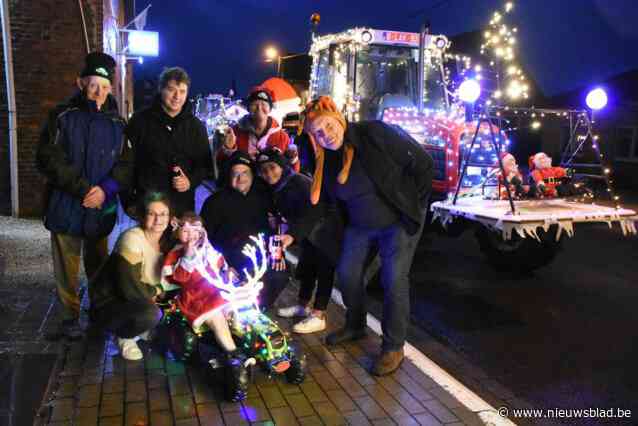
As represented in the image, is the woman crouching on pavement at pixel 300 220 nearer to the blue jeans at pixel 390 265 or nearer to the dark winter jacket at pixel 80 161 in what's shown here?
the blue jeans at pixel 390 265

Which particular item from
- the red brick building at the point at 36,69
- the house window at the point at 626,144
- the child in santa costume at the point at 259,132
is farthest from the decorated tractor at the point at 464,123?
the house window at the point at 626,144

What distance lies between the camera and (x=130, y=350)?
4.13 metres

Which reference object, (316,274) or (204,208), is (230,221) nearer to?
(204,208)

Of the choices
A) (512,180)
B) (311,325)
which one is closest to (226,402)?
(311,325)

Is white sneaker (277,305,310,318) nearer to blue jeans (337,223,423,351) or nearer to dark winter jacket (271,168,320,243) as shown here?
dark winter jacket (271,168,320,243)

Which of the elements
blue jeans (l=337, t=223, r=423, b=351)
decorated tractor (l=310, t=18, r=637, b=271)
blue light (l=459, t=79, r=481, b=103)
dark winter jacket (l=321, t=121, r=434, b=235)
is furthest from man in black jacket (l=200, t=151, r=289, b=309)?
blue light (l=459, t=79, r=481, b=103)

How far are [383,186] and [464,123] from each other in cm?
407

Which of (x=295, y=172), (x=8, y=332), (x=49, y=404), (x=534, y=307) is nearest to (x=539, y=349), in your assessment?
(x=534, y=307)

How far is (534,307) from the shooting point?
6.07 metres

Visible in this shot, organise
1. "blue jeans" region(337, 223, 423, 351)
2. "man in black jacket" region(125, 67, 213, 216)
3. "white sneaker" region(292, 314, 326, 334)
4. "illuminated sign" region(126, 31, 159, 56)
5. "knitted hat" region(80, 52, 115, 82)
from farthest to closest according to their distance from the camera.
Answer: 1. "illuminated sign" region(126, 31, 159, 56)
2. "white sneaker" region(292, 314, 326, 334)
3. "man in black jacket" region(125, 67, 213, 216)
4. "knitted hat" region(80, 52, 115, 82)
5. "blue jeans" region(337, 223, 423, 351)

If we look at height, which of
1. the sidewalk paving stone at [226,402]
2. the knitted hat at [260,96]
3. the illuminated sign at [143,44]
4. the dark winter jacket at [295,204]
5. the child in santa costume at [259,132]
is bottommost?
the sidewalk paving stone at [226,402]

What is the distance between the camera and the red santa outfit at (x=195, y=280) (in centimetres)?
371

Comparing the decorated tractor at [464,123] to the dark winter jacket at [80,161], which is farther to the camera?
the decorated tractor at [464,123]

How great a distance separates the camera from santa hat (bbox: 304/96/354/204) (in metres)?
3.95
